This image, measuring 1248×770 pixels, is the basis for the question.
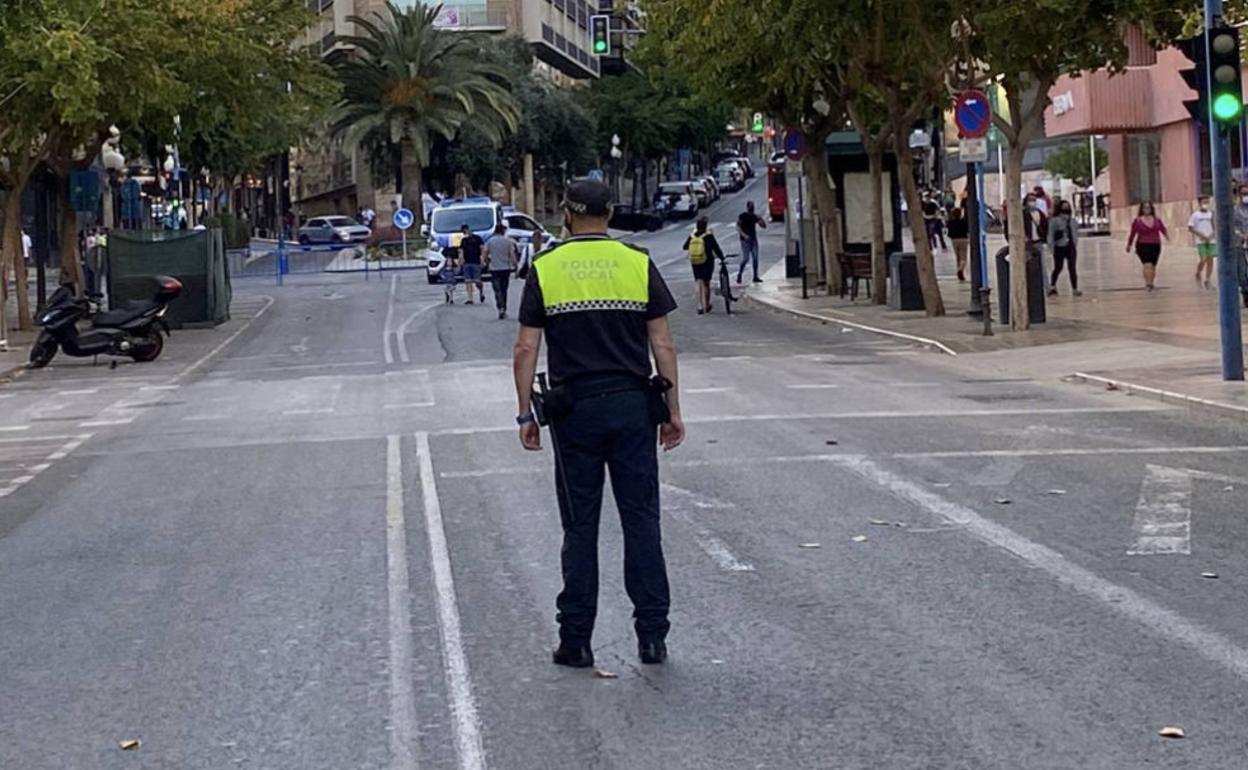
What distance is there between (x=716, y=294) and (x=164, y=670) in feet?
112

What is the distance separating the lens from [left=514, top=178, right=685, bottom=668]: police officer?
7.62 metres

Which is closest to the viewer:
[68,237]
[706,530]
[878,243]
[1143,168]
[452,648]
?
[452,648]

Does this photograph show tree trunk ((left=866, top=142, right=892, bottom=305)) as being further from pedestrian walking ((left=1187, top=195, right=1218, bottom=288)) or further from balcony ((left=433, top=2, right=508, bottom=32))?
balcony ((left=433, top=2, right=508, bottom=32))

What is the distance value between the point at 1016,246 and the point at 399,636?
1813 centimetres

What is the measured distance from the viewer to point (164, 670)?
27.0 feet

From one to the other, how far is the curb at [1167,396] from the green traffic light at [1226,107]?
8.40 ft

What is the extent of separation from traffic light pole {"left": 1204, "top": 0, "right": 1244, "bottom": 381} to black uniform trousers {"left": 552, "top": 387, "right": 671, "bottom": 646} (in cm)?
1206

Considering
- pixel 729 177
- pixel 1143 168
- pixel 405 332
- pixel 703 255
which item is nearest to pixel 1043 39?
pixel 703 255

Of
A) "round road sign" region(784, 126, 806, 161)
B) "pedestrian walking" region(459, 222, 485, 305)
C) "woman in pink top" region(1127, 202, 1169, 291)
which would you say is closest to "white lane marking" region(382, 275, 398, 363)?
"pedestrian walking" region(459, 222, 485, 305)

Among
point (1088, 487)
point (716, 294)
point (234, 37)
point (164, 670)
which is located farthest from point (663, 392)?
point (716, 294)

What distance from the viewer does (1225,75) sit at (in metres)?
17.7

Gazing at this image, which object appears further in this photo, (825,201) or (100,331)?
(825,201)

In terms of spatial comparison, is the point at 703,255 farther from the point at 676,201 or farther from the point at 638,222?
the point at 676,201

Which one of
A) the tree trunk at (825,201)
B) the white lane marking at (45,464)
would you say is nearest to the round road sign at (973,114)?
the tree trunk at (825,201)
